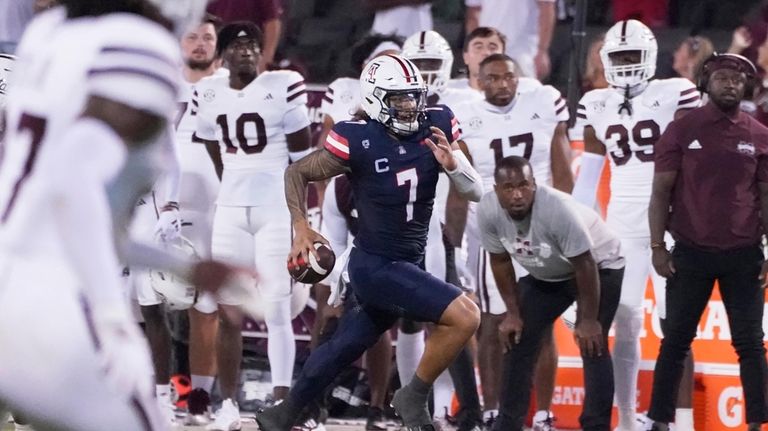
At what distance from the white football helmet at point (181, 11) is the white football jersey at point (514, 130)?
15.1 ft

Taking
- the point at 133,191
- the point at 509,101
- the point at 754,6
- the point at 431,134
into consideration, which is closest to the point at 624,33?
the point at 509,101

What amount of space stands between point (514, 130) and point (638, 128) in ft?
1.88

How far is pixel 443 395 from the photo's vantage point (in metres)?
6.73

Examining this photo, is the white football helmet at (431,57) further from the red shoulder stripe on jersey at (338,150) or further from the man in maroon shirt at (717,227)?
the red shoulder stripe on jersey at (338,150)

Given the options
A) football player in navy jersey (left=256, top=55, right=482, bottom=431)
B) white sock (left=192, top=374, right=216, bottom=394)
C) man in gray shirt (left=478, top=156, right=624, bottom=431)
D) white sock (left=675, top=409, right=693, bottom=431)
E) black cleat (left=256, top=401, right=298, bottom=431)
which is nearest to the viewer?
football player in navy jersey (left=256, top=55, right=482, bottom=431)

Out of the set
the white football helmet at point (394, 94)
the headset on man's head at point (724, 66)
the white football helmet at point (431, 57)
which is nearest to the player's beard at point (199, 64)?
the white football helmet at point (431, 57)

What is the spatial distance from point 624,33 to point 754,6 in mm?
1109

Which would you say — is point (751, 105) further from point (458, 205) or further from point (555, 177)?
point (458, 205)

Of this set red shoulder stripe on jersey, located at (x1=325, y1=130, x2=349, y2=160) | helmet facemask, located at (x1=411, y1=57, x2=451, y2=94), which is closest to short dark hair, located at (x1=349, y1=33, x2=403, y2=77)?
helmet facemask, located at (x1=411, y1=57, x2=451, y2=94)

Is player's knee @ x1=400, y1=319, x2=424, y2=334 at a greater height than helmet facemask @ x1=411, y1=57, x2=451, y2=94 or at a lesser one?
lesser

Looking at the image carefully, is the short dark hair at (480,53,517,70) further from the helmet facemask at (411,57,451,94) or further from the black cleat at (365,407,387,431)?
the black cleat at (365,407,387,431)

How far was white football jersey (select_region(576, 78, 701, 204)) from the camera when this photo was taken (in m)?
6.81

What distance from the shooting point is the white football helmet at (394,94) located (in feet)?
18.7

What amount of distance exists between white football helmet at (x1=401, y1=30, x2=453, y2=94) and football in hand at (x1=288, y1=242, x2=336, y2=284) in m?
1.83
